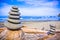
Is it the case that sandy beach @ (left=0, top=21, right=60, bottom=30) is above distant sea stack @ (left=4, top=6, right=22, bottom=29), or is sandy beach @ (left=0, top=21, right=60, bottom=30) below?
below

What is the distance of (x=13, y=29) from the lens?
4.46 feet

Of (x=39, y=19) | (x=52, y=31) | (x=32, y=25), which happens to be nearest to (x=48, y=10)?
(x=39, y=19)

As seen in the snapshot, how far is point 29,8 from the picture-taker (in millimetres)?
2793

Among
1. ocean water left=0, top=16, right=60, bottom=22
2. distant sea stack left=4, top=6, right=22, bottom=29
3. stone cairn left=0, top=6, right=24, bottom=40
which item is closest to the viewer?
stone cairn left=0, top=6, right=24, bottom=40

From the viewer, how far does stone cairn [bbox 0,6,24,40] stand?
1.24 metres

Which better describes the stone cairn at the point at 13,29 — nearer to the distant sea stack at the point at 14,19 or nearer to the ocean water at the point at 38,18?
the distant sea stack at the point at 14,19

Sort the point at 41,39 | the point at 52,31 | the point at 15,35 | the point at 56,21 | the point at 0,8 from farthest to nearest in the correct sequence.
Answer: the point at 56,21 → the point at 0,8 → the point at 52,31 → the point at 41,39 → the point at 15,35

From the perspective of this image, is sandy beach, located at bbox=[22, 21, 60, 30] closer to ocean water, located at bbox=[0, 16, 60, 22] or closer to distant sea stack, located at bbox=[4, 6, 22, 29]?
ocean water, located at bbox=[0, 16, 60, 22]

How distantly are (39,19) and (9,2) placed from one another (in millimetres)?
667

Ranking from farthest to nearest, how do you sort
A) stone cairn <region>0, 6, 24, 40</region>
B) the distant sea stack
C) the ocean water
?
1. the ocean water
2. the distant sea stack
3. stone cairn <region>0, 6, 24, 40</region>

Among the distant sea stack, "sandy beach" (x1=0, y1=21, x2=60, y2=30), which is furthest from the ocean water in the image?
the distant sea stack

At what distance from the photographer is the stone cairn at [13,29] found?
1242mm

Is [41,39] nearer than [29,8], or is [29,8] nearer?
Answer: [41,39]

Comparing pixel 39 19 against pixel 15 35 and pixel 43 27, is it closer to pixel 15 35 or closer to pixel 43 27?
pixel 43 27
